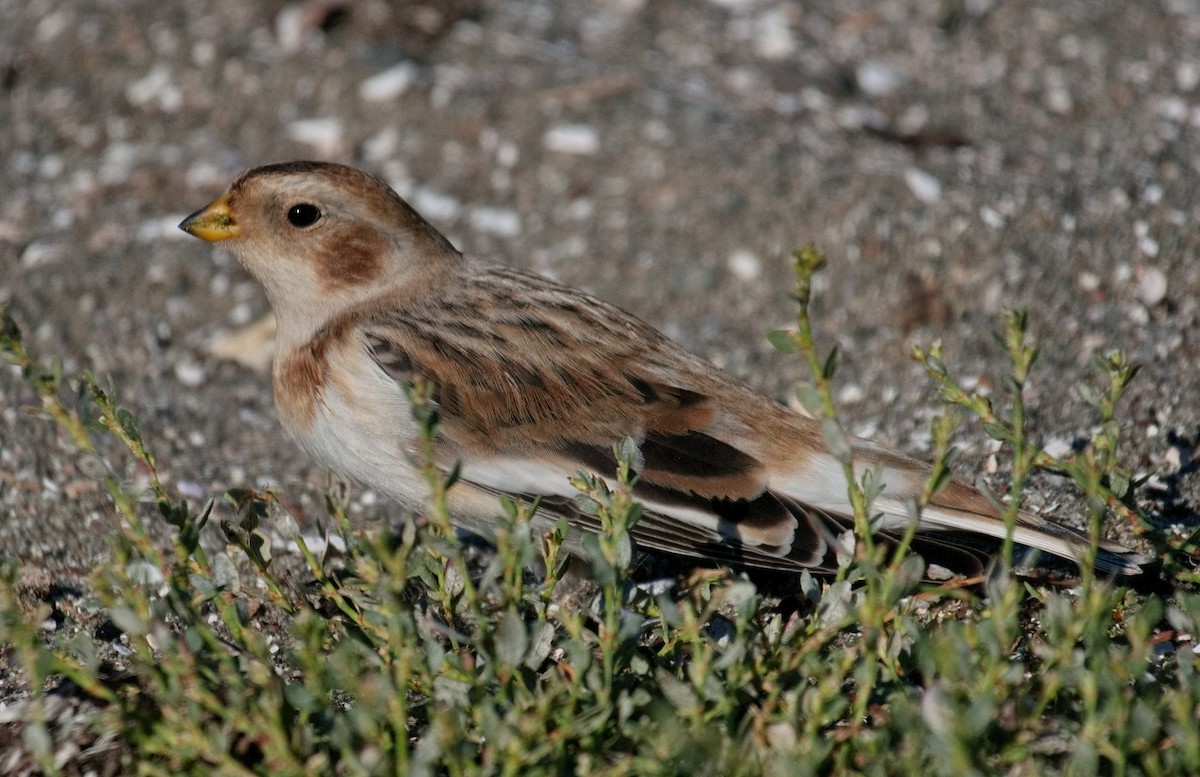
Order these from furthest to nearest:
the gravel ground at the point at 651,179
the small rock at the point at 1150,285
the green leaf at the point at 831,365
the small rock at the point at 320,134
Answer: the small rock at the point at 320,134 → the small rock at the point at 1150,285 → the gravel ground at the point at 651,179 → the green leaf at the point at 831,365

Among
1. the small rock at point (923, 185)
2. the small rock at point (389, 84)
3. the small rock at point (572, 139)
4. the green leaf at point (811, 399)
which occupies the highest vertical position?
the green leaf at point (811, 399)

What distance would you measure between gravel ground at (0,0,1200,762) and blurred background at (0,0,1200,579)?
0.04ft

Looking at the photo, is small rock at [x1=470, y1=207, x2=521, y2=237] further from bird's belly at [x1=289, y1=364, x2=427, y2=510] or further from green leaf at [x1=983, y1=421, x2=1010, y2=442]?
green leaf at [x1=983, y1=421, x2=1010, y2=442]

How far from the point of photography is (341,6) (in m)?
5.20

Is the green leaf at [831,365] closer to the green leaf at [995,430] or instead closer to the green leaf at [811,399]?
the green leaf at [811,399]

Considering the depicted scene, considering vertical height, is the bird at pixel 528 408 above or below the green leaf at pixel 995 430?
below

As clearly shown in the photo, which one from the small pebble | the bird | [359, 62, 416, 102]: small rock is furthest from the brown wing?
[359, 62, 416, 102]: small rock

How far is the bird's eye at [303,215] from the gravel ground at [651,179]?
2.27 feet

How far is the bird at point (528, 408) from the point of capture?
2689mm

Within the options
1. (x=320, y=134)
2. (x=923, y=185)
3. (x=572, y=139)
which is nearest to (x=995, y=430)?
(x=923, y=185)

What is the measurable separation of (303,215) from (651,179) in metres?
1.65

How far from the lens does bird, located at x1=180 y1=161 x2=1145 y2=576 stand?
8.82ft

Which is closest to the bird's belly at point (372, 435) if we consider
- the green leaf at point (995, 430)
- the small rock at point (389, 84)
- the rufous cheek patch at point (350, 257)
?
the rufous cheek patch at point (350, 257)

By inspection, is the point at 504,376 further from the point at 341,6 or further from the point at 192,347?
the point at 341,6
